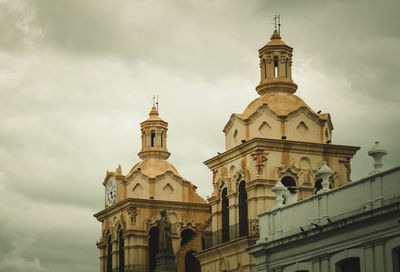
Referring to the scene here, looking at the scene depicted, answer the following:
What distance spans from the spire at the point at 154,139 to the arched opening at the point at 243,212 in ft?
57.4

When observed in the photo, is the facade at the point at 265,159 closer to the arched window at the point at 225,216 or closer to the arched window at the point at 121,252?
the arched window at the point at 225,216

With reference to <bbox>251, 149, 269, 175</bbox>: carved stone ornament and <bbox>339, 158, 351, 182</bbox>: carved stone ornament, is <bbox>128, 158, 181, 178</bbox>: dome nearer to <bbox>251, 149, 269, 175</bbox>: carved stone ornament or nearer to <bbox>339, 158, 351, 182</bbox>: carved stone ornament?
<bbox>251, 149, 269, 175</bbox>: carved stone ornament

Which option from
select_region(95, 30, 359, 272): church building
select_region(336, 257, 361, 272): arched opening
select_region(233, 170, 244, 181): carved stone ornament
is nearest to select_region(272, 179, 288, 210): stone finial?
select_region(336, 257, 361, 272): arched opening

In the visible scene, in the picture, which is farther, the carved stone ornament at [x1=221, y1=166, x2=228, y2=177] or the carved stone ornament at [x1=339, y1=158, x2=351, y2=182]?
the carved stone ornament at [x1=221, y1=166, x2=228, y2=177]

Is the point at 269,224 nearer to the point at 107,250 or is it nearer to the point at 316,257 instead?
the point at 316,257

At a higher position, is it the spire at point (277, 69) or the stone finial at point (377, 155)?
the spire at point (277, 69)

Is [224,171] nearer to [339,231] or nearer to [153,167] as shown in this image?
[153,167]

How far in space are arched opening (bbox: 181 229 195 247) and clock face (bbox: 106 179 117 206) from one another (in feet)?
18.1

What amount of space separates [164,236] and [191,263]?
19.3 feet

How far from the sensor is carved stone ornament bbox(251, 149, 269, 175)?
181ft

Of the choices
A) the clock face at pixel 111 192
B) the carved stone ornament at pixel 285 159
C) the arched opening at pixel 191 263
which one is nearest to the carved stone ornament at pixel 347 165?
the carved stone ornament at pixel 285 159

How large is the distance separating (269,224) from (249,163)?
12.5m

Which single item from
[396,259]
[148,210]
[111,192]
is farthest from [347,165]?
[396,259]

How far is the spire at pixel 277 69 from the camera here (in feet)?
194
